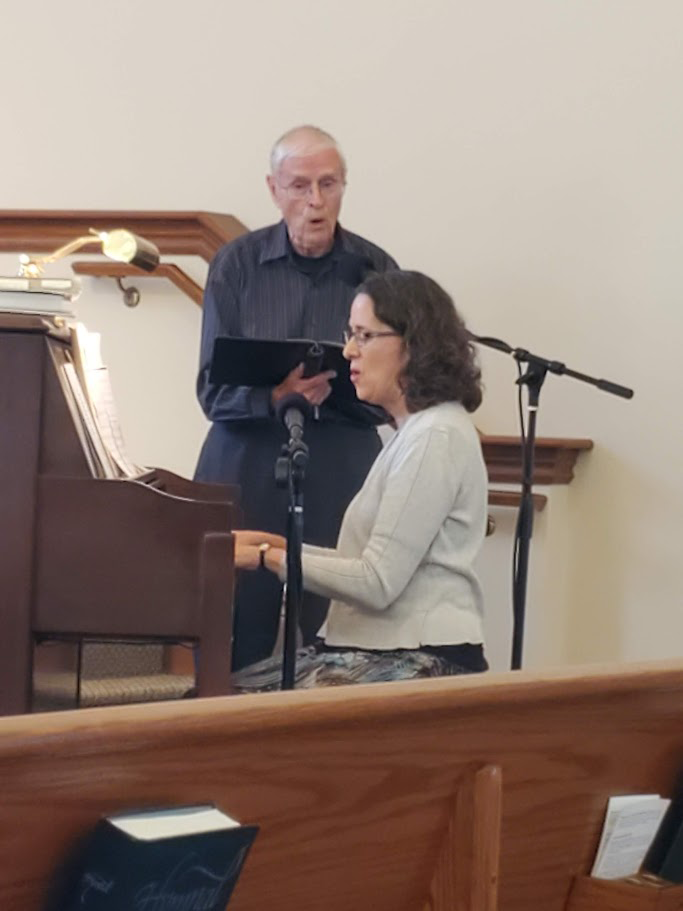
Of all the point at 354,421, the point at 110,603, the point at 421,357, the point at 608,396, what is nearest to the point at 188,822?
the point at 110,603

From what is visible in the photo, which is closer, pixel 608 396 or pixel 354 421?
pixel 354 421

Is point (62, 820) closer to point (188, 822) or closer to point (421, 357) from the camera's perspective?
point (188, 822)

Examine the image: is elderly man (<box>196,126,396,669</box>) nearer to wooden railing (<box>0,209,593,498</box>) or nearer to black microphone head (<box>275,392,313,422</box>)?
black microphone head (<box>275,392,313,422</box>)

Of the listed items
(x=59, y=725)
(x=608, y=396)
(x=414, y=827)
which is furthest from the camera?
(x=608, y=396)

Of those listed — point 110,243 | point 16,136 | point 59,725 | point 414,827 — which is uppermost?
point 16,136

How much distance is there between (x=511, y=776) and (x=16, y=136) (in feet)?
9.47

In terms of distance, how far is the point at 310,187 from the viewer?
2963 mm

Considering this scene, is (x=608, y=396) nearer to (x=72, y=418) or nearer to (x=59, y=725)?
(x=72, y=418)

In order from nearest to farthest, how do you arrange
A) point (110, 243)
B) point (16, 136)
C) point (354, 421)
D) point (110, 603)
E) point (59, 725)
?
point (59, 725)
point (110, 603)
point (110, 243)
point (354, 421)
point (16, 136)

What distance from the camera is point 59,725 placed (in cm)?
92

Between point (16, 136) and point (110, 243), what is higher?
point (16, 136)

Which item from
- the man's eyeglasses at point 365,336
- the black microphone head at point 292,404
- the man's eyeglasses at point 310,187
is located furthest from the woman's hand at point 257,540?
the man's eyeglasses at point 310,187

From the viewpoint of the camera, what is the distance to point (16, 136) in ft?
12.2

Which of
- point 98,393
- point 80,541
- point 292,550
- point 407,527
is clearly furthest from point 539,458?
point 80,541
